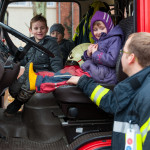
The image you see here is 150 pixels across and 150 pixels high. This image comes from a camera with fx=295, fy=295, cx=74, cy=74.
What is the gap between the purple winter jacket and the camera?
2244 millimetres

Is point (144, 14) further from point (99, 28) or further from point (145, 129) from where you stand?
point (145, 129)

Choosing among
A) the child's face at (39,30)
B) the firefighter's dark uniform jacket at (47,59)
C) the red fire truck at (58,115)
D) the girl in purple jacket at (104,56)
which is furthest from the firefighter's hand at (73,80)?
the child's face at (39,30)

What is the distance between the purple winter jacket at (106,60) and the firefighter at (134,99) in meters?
0.34

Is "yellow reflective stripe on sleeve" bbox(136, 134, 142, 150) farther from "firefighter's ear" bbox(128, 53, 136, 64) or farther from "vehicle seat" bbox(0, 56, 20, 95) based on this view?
"vehicle seat" bbox(0, 56, 20, 95)

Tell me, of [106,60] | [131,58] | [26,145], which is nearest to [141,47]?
[131,58]

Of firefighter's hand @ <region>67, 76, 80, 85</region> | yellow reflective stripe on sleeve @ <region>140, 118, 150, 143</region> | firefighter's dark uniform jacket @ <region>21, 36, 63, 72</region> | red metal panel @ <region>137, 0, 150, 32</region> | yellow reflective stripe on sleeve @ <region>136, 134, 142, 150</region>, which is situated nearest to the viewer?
yellow reflective stripe on sleeve @ <region>140, 118, 150, 143</region>

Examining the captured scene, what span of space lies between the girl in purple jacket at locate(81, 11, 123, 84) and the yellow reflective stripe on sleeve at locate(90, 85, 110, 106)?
0.60 ft

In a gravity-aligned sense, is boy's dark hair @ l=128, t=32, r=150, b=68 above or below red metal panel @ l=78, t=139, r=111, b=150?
above

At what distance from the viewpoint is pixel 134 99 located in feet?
5.74

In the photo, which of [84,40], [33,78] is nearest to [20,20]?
[84,40]

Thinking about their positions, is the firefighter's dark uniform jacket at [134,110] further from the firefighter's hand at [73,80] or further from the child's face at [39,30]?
the child's face at [39,30]

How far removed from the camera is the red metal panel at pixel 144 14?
2033 mm

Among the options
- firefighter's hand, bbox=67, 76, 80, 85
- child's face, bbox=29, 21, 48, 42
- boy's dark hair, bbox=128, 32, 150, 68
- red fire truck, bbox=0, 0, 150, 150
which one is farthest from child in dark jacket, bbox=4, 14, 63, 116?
boy's dark hair, bbox=128, 32, 150, 68

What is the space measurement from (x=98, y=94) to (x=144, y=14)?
0.64m
